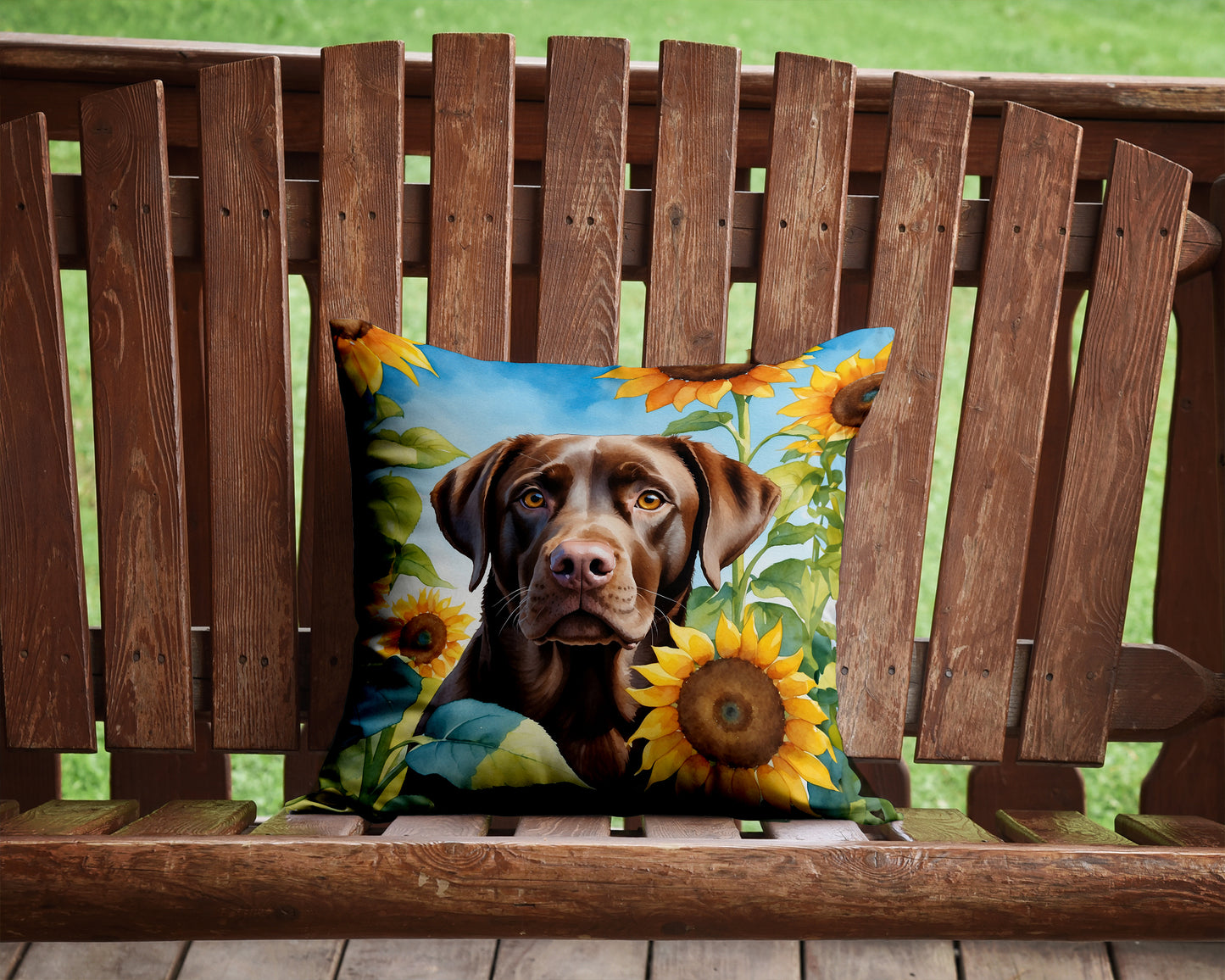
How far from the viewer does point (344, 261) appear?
1133 millimetres

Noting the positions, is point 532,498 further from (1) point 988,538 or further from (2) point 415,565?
(1) point 988,538

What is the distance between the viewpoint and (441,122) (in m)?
1.13

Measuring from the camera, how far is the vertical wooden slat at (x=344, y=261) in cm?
112

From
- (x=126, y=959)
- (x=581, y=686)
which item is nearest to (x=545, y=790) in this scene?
(x=581, y=686)

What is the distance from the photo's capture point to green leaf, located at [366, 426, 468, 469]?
959 mm

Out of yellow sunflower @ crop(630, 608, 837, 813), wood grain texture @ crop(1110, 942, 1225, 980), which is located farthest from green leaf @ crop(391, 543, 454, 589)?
wood grain texture @ crop(1110, 942, 1225, 980)

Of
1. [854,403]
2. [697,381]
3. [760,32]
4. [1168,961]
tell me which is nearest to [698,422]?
[697,381]

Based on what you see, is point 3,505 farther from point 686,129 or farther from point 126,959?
point 686,129

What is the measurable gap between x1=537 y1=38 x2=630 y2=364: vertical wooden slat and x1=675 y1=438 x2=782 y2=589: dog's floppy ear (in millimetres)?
232

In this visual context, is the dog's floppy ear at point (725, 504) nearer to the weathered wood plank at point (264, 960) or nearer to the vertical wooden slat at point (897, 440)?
the vertical wooden slat at point (897, 440)

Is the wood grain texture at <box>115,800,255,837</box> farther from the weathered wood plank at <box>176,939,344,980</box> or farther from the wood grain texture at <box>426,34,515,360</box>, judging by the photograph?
the wood grain texture at <box>426,34,515,360</box>

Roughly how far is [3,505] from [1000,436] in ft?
3.72

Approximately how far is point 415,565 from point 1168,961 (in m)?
0.72

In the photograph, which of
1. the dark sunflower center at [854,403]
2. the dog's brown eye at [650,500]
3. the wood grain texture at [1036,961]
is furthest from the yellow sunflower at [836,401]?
the wood grain texture at [1036,961]
